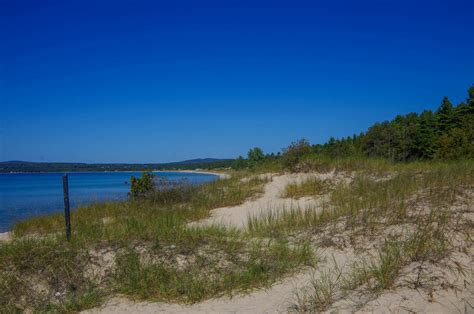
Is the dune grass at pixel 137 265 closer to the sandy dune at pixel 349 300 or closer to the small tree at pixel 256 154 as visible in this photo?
the sandy dune at pixel 349 300

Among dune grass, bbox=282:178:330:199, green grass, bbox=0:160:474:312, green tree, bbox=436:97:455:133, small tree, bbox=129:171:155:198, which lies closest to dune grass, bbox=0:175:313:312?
green grass, bbox=0:160:474:312

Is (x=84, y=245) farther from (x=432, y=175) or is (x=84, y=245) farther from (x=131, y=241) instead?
(x=432, y=175)

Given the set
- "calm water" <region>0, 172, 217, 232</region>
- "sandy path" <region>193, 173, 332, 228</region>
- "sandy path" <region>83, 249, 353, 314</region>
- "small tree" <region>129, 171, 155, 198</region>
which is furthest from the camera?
"calm water" <region>0, 172, 217, 232</region>

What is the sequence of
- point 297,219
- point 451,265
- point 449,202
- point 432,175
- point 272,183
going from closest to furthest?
point 451,265 < point 449,202 < point 297,219 < point 432,175 < point 272,183

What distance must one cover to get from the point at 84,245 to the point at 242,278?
2.93 metres

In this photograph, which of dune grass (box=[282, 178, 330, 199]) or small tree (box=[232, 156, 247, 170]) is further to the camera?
small tree (box=[232, 156, 247, 170])

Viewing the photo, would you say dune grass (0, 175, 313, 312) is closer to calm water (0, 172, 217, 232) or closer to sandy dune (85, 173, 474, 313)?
sandy dune (85, 173, 474, 313)

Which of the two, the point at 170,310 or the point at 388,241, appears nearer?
the point at 170,310

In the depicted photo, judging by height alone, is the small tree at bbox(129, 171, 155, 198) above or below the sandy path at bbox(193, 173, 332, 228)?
above

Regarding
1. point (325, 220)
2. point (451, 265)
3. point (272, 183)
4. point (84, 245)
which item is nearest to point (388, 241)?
point (451, 265)

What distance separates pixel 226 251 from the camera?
5.88 meters

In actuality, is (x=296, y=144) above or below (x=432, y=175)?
above

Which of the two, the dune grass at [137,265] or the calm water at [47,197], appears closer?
the dune grass at [137,265]

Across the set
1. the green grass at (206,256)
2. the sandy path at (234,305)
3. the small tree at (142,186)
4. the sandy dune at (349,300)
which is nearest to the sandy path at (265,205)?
the green grass at (206,256)
